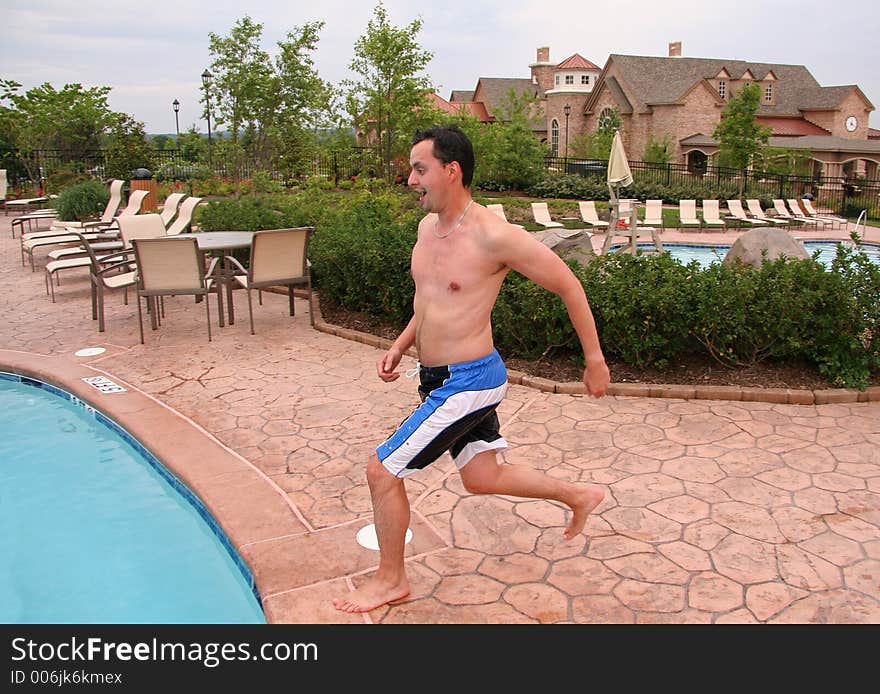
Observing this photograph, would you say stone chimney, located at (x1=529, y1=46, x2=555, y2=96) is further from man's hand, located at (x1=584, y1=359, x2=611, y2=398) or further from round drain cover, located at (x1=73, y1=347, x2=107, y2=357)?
man's hand, located at (x1=584, y1=359, x2=611, y2=398)

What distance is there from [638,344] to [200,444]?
3.25 metres

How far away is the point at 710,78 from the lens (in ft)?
164

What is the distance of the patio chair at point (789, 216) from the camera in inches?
840

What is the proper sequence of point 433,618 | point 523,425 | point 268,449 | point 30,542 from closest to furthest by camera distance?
1. point 433,618
2. point 30,542
3. point 268,449
4. point 523,425

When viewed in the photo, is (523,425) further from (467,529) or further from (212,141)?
(212,141)

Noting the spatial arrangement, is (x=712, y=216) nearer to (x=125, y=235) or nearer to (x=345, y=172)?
(x=345, y=172)

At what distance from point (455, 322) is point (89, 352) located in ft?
17.2

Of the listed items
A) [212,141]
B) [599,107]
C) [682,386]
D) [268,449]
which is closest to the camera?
[268,449]

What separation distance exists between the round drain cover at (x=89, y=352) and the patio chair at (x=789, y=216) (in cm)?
1963

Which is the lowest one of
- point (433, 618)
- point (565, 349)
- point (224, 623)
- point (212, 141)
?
point (224, 623)

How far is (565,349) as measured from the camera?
6.24 metres

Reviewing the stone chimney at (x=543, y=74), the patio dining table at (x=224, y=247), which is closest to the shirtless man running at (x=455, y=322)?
the patio dining table at (x=224, y=247)

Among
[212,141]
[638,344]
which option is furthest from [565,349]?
[212,141]

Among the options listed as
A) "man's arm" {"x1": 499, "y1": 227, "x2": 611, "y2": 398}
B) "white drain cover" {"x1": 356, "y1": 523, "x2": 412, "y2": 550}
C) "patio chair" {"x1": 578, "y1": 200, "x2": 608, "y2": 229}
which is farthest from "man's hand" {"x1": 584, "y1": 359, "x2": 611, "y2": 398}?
"patio chair" {"x1": 578, "y1": 200, "x2": 608, "y2": 229}
